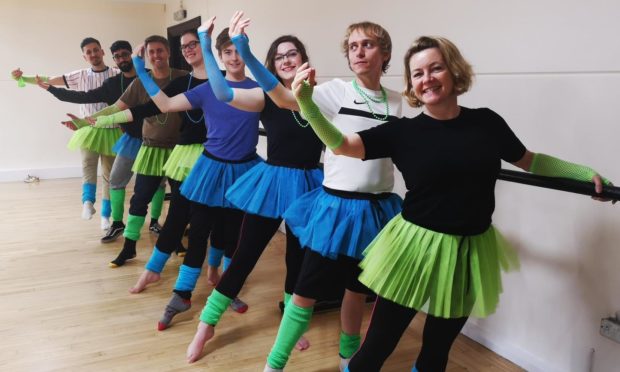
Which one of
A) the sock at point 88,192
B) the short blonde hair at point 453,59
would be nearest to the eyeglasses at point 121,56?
the sock at point 88,192

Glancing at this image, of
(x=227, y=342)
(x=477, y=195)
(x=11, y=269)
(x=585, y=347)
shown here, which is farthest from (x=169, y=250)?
(x=585, y=347)

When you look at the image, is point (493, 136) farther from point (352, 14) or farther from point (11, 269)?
point (11, 269)

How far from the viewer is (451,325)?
5.18 ft

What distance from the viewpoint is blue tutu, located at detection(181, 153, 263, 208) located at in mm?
2453

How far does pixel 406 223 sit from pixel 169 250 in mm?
1700

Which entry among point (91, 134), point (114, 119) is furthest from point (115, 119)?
point (91, 134)

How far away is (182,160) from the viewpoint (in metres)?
2.81

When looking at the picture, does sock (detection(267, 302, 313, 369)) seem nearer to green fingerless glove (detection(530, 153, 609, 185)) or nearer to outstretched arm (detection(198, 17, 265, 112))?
outstretched arm (detection(198, 17, 265, 112))

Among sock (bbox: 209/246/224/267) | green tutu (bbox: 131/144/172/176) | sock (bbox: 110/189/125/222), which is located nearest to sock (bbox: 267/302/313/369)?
sock (bbox: 209/246/224/267)

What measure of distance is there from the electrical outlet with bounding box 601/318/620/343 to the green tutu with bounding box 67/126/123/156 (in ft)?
11.6

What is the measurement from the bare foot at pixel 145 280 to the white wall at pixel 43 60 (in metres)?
4.59

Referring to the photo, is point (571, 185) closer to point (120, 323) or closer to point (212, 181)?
point (212, 181)

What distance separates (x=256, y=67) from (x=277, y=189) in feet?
2.11

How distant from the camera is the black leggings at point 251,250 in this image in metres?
2.21
